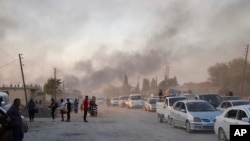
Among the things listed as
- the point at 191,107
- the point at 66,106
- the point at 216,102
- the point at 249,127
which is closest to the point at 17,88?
the point at 66,106

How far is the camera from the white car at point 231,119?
1308 centimetres

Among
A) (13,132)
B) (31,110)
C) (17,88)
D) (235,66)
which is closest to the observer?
(13,132)

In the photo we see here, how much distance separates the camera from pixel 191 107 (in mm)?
20656

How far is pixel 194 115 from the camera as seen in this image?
1939cm

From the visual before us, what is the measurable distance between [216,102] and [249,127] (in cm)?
2239

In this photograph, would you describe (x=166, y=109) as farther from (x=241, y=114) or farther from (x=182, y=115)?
(x=241, y=114)

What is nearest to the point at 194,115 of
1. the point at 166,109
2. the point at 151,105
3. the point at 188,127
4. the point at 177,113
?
the point at 188,127

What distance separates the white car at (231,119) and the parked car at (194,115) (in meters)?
3.98

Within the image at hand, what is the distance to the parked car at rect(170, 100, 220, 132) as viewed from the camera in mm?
18922

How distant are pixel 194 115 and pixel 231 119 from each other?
18.4ft

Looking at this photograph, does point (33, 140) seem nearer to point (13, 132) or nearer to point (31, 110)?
point (13, 132)

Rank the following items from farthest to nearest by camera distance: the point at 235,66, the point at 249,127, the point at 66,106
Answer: the point at 235,66
the point at 66,106
the point at 249,127

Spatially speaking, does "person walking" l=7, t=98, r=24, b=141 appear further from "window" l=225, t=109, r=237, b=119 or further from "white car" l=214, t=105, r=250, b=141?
"window" l=225, t=109, r=237, b=119

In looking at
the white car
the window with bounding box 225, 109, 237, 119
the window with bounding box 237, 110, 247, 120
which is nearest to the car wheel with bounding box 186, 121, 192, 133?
the white car
